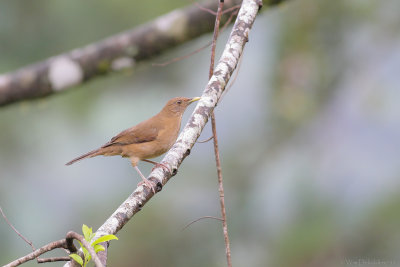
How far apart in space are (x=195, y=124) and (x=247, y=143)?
617cm

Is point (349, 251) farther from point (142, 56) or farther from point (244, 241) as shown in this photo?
point (142, 56)

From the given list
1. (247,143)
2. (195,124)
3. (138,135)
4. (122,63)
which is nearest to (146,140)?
(138,135)

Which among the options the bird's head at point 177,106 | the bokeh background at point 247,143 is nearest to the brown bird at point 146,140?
the bird's head at point 177,106

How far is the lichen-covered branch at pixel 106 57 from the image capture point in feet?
16.6

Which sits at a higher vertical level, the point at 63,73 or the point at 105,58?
the point at 105,58

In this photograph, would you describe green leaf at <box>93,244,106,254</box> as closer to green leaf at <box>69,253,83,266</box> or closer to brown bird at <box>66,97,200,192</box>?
green leaf at <box>69,253,83,266</box>

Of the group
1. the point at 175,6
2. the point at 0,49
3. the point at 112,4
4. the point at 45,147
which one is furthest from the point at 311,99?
the point at 0,49

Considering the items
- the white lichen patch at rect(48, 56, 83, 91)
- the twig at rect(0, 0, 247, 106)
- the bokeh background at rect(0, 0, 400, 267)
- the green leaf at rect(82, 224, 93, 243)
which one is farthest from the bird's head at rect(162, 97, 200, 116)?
the bokeh background at rect(0, 0, 400, 267)

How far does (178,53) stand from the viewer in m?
9.45

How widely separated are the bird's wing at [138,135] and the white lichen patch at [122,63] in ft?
2.63

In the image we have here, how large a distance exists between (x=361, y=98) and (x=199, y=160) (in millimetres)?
2728

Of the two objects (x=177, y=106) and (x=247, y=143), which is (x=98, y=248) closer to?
(x=177, y=106)

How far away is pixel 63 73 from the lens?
511 centimetres

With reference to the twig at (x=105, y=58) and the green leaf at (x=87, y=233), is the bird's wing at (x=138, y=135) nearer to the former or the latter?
the twig at (x=105, y=58)
